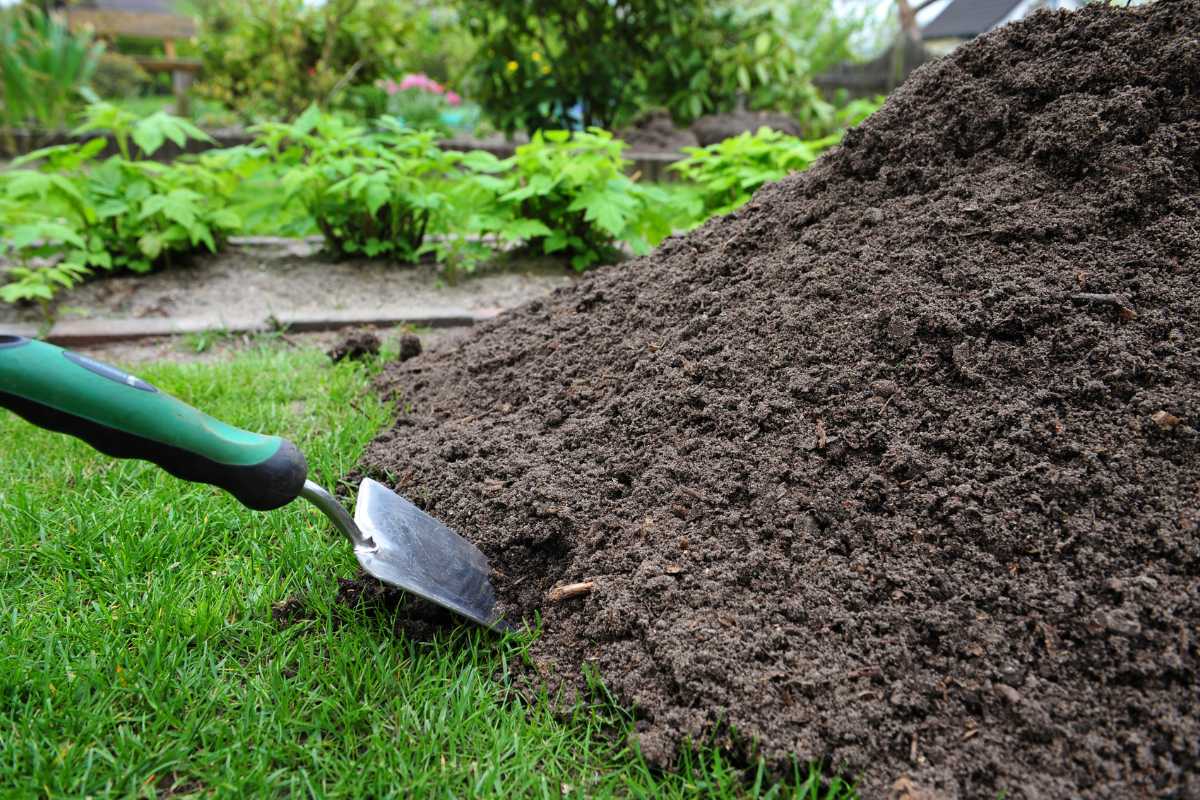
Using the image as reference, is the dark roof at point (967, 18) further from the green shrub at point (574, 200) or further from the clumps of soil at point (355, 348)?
the clumps of soil at point (355, 348)

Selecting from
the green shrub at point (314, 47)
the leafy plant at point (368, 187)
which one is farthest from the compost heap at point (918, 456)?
the green shrub at point (314, 47)

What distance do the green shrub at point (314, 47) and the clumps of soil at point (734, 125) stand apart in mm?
3039

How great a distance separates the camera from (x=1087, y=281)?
1473 millimetres

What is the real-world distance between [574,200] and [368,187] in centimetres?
Answer: 94

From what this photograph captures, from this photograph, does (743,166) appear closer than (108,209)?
No

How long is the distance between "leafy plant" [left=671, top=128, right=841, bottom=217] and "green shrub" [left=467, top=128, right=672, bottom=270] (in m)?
0.24

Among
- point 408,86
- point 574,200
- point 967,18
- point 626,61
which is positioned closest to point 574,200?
point 574,200

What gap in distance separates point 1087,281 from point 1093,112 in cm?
42

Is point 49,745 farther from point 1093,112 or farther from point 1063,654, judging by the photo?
point 1093,112

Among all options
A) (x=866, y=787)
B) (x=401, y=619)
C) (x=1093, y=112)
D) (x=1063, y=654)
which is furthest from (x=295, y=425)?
(x=1093, y=112)

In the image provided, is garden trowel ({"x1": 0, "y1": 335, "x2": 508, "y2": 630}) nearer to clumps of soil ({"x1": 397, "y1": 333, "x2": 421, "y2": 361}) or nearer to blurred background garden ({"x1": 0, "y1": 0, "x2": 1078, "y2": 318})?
clumps of soil ({"x1": 397, "y1": 333, "x2": 421, "y2": 361})

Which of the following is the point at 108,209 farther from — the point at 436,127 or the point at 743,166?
the point at 436,127

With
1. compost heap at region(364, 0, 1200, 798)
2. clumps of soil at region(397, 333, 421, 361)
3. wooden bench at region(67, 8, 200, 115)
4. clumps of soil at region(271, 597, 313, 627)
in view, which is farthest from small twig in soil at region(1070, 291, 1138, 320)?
wooden bench at region(67, 8, 200, 115)

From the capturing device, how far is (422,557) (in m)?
1.44
